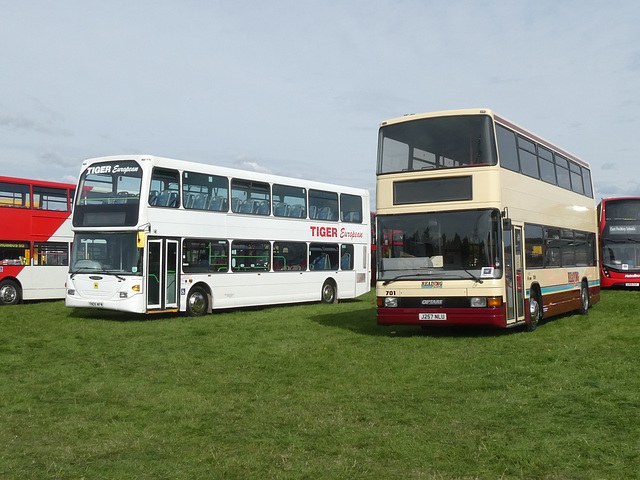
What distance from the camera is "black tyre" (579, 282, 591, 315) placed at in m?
20.8

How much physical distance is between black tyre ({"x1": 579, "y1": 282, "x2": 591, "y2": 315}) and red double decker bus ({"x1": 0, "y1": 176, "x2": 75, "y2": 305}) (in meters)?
17.2

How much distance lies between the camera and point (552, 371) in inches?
418

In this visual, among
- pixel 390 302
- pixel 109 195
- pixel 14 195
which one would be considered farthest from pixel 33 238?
pixel 390 302

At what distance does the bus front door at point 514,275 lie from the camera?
49.1 feet

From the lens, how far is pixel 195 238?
20.9 metres

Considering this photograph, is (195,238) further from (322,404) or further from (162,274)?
(322,404)

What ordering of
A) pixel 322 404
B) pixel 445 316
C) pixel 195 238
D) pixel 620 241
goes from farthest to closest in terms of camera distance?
1. pixel 620 241
2. pixel 195 238
3. pixel 445 316
4. pixel 322 404

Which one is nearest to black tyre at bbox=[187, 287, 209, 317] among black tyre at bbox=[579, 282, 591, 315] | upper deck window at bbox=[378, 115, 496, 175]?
upper deck window at bbox=[378, 115, 496, 175]

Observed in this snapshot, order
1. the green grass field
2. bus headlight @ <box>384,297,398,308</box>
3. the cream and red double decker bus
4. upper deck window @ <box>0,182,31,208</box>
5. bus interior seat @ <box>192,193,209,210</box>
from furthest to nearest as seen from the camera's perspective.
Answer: upper deck window @ <box>0,182,31,208</box>, bus interior seat @ <box>192,193,209,210</box>, bus headlight @ <box>384,297,398,308</box>, the cream and red double decker bus, the green grass field

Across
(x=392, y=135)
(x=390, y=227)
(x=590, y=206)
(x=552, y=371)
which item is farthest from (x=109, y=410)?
(x=590, y=206)

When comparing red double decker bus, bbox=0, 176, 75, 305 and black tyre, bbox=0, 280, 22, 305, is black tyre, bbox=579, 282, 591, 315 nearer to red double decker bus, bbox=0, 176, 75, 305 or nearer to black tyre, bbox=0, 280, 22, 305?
red double decker bus, bbox=0, 176, 75, 305

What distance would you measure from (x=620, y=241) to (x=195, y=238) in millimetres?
19750

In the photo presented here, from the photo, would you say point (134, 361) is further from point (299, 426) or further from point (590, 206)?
point (590, 206)

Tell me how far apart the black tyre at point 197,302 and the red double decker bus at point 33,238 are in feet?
23.7
